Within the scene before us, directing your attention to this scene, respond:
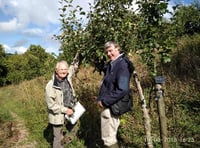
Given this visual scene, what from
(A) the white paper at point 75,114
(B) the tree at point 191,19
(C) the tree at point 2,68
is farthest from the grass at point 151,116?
(C) the tree at point 2,68

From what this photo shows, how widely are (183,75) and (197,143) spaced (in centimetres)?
395

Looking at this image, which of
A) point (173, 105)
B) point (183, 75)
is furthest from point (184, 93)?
point (183, 75)

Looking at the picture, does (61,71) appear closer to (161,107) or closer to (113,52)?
(113,52)

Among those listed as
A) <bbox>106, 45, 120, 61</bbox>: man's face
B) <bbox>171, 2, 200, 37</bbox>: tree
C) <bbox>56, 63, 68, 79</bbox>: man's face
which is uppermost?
<bbox>171, 2, 200, 37</bbox>: tree

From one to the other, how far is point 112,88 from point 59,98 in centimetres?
145

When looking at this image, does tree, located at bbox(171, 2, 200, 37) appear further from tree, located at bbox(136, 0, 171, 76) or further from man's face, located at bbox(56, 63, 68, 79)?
man's face, located at bbox(56, 63, 68, 79)

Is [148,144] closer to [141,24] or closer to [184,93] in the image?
[141,24]

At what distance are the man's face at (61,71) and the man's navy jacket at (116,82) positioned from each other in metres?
1.12

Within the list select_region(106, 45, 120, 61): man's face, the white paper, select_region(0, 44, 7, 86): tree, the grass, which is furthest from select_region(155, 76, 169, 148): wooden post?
select_region(0, 44, 7, 86): tree

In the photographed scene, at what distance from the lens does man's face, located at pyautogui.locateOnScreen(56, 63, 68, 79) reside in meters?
5.89

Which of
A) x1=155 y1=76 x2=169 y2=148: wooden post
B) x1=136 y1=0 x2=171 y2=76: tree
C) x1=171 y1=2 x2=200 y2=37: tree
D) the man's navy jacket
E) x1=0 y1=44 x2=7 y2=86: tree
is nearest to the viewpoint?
the man's navy jacket

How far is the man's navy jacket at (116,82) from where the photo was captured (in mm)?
4793

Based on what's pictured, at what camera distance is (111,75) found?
4.99 m

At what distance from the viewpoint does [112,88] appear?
4988mm
